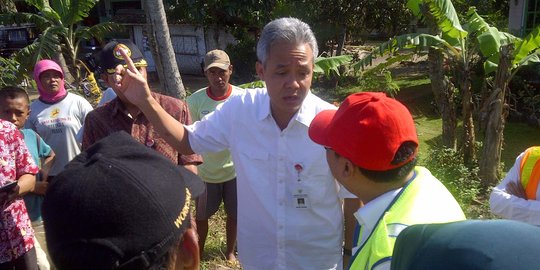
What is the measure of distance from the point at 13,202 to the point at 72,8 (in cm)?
792

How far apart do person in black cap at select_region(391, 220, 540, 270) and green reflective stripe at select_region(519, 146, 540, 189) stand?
1801 millimetres

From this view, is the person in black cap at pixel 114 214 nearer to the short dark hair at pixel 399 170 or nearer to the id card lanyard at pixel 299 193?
the short dark hair at pixel 399 170

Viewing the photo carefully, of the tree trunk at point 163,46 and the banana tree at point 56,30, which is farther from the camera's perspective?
the banana tree at point 56,30

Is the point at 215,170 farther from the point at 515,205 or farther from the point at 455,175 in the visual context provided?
the point at 455,175

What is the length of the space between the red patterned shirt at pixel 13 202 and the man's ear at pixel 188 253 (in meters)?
1.72

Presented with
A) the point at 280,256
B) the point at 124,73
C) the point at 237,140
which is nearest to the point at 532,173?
the point at 280,256

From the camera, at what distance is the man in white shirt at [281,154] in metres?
2.13

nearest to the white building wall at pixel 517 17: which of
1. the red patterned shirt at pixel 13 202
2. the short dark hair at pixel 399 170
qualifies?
the short dark hair at pixel 399 170

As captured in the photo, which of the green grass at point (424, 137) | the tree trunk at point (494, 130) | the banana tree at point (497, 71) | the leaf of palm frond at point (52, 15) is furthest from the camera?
the leaf of palm frond at point (52, 15)

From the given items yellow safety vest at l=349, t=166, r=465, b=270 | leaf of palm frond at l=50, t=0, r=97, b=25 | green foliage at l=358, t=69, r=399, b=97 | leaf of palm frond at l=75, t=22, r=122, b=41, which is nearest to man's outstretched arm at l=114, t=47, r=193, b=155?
yellow safety vest at l=349, t=166, r=465, b=270

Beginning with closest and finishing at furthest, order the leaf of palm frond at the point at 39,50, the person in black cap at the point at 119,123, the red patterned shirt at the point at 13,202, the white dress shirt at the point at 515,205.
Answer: the white dress shirt at the point at 515,205 < the person in black cap at the point at 119,123 < the red patterned shirt at the point at 13,202 < the leaf of palm frond at the point at 39,50

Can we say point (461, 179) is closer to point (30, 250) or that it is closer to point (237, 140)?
point (237, 140)

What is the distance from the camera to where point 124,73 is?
2.22 metres

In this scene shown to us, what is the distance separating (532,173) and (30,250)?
9.20 ft
